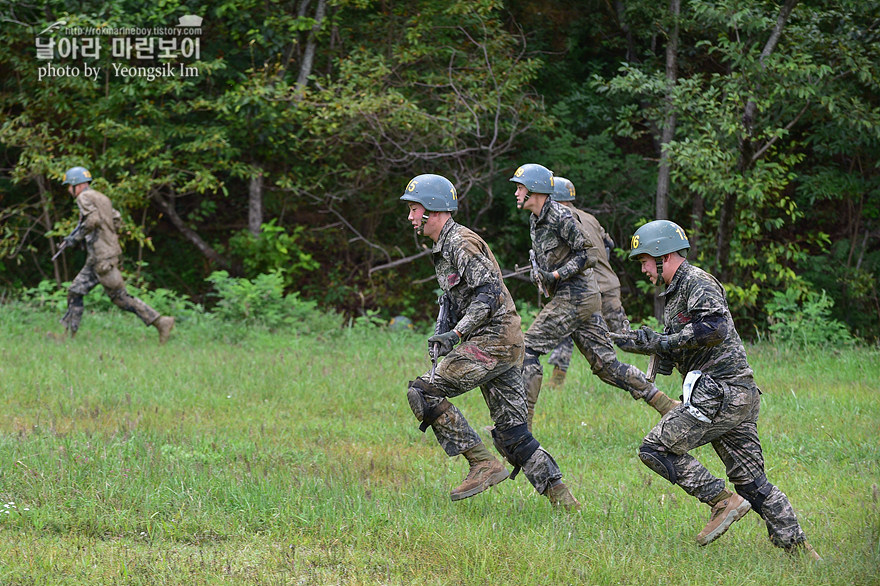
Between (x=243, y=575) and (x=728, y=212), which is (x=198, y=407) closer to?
(x=243, y=575)

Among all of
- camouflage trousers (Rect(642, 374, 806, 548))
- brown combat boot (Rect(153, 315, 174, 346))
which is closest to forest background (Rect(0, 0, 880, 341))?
brown combat boot (Rect(153, 315, 174, 346))

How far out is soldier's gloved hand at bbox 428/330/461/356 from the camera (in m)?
5.54

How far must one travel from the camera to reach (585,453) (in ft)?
24.2

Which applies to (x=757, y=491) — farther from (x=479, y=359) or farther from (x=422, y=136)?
(x=422, y=136)

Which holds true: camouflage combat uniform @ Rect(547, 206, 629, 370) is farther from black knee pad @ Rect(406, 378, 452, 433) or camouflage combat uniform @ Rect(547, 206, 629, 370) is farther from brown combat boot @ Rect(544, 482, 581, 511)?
black knee pad @ Rect(406, 378, 452, 433)

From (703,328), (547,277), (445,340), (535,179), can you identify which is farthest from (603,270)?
(703,328)

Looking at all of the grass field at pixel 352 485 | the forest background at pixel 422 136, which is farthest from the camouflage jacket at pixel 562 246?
the forest background at pixel 422 136

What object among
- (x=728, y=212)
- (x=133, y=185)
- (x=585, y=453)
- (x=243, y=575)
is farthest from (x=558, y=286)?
(x=133, y=185)

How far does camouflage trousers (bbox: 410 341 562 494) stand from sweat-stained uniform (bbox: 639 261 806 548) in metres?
0.80

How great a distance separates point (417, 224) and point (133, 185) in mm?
10750

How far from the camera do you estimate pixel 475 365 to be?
575cm

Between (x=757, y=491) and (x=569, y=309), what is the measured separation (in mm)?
2935

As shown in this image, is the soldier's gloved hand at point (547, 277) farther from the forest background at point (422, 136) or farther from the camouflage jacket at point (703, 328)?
the forest background at point (422, 136)

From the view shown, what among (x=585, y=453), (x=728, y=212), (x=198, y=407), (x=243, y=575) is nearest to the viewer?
(x=243, y=575)
